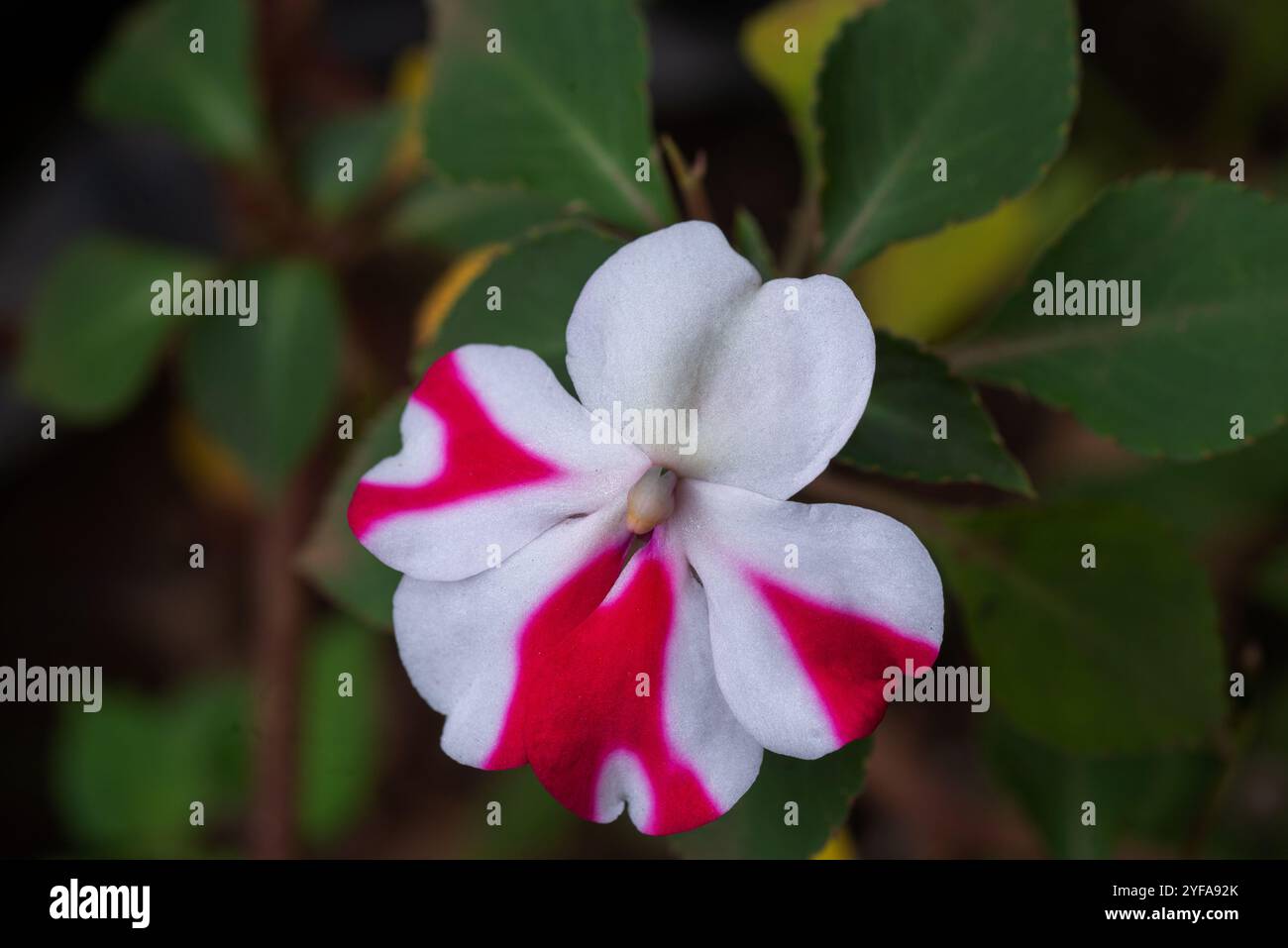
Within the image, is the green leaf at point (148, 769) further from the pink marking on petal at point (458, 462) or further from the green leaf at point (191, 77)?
the pink marking on petal at point (458, 462)

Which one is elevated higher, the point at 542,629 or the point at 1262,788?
the point at 542,629

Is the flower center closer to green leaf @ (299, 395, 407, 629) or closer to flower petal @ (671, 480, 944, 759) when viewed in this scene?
flower petal @ (671, 480, 944, 759)

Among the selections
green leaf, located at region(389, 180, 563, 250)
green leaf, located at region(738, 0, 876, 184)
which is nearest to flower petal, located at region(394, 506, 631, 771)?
green leaf, located at region(389, 180, 563, 250)

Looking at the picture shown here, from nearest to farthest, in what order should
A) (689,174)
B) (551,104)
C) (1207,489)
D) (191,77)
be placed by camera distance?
(689,174) < (551,104) < (191,77) < (1207,489)

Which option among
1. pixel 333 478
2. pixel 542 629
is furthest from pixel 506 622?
pixel 333 478

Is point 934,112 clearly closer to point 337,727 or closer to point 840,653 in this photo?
point 840,653

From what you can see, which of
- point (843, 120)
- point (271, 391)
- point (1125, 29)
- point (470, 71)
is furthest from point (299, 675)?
point (1125, 29)

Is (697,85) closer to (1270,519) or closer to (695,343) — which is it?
(1270,519)

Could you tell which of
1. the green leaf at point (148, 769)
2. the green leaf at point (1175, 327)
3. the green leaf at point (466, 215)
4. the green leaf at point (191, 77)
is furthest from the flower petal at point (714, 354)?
the green leaf at point (148, 769)
